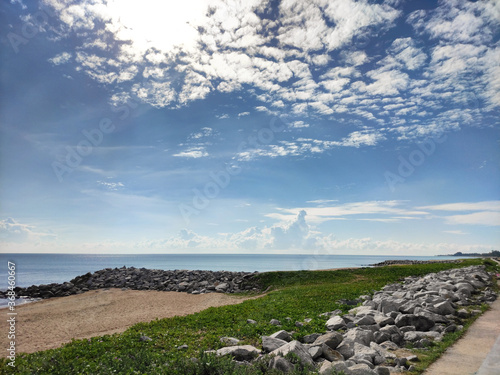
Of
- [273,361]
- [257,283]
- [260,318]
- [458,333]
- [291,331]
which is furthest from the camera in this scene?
[257,283]

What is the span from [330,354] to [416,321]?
536cm

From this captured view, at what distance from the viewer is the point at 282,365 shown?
25.1ft

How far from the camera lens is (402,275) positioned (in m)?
34.7

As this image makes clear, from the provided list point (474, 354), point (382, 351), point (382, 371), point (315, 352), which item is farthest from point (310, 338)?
point (474, 354)

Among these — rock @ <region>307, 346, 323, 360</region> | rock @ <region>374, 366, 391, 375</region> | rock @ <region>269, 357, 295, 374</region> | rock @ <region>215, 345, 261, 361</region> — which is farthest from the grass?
rock @ <region>374, 366, 391, 375</region>

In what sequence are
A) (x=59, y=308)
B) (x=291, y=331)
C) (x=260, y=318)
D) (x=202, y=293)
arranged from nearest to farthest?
(x=291, y=331), (x=260, y=318), (x=59, y=308), (x=202, y=293)

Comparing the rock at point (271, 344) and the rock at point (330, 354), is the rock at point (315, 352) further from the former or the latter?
the rock at point (271, 344)

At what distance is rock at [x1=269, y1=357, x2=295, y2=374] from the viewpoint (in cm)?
761

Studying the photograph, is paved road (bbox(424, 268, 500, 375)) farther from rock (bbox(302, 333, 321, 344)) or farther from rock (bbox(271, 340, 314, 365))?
rock (bbox(302, 333, 321, 344))

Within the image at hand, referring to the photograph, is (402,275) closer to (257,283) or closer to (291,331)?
(257,283)

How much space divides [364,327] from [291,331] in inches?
108

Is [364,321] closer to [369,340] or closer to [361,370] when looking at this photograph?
[369,340]

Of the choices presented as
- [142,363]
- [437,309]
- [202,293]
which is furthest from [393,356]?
[202,293]

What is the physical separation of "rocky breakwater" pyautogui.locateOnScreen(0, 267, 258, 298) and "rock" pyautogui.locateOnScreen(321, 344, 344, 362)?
997 inches
